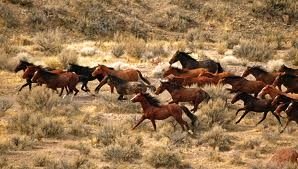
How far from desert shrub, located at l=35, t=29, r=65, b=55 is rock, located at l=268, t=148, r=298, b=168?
A: 1753 centimetres

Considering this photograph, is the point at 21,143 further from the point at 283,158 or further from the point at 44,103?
the point at 283,158

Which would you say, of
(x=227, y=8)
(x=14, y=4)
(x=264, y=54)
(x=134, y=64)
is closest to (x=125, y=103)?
(x=134, y=64)

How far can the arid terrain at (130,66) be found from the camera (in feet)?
43.8

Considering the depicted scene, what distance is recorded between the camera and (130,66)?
83.1ft

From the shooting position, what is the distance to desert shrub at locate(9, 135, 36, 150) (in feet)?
44.1

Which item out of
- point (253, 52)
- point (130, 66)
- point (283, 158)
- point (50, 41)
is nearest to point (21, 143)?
point (283, 158)

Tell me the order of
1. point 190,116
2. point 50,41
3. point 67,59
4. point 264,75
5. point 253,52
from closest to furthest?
point 190,116
point 264,75
point 67,59
point 253,52
point 50,41

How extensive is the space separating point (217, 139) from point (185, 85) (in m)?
4.82

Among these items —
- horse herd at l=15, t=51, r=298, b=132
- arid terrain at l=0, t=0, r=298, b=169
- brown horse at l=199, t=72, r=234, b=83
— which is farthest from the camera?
brown horse at l=199, t=72, r=234, b=83

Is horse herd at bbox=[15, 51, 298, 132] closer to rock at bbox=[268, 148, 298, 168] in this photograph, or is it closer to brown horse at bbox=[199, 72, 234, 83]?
brown horse at bbox=[199, 72, 234, 83]

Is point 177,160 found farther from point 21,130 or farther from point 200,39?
point 200,39

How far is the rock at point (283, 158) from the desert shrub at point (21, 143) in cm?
553

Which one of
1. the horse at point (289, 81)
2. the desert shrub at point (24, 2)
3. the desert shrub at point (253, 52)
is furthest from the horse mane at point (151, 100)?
the desert shrub at point (24, 2)

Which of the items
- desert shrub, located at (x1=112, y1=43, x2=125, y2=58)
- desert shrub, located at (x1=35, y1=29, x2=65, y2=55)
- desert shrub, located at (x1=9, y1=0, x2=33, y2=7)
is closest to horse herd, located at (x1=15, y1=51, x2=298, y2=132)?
desert shrub, located at (x1=112, y1=43, x2=125, y2=58)
